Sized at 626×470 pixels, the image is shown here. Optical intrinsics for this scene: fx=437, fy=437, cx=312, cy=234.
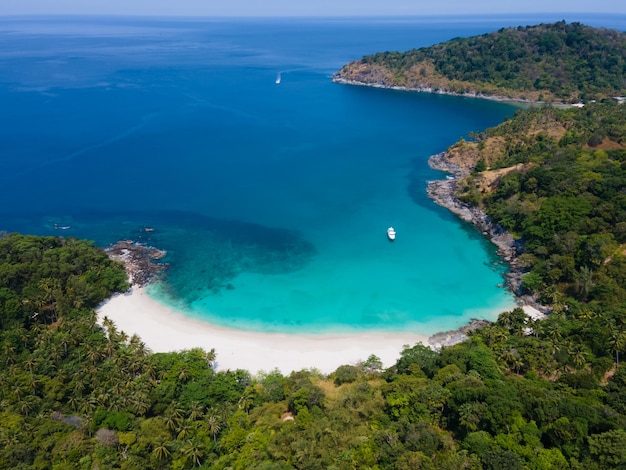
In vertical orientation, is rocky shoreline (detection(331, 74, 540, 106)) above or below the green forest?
above

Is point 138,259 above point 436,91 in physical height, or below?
below

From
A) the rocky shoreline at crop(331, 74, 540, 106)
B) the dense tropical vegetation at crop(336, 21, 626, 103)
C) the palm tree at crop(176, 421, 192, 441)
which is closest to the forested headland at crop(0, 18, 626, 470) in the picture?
the palm tree at crop(176, 421, 192, 441)

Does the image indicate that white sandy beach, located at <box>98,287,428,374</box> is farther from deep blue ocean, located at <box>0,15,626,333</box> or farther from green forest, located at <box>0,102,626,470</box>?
deep blue ocean, located at <box>0,15,626,333</box>

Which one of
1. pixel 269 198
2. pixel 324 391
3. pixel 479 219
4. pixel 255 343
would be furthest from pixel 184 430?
pixel 479 219

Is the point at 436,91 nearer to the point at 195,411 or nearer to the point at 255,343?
the point at 255,343

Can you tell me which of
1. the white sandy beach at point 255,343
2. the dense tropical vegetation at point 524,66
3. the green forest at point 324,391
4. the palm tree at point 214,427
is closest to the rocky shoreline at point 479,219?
the green forest at point 324,391

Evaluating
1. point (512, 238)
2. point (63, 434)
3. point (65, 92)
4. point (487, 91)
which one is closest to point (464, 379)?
point (63, 434)
